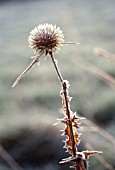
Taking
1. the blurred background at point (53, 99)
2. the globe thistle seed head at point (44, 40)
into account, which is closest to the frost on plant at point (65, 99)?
the globe thistle seed head at point (44, 40)

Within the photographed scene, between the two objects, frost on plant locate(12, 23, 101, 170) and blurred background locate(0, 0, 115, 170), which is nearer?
frost on plant locate(12, 23, 101, 170)

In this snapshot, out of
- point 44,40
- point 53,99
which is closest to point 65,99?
point 44,40

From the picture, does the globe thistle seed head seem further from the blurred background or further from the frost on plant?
the blurred background

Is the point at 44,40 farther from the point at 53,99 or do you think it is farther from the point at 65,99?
the point at 53,99

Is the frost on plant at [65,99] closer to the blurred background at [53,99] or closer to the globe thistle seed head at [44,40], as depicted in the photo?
the globe thistle seed head at [44,40]

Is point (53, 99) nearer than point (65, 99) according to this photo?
No

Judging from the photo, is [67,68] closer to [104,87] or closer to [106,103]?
[104,87]

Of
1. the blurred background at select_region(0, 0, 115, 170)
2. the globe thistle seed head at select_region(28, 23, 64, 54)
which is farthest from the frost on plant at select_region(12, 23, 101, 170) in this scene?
the blurred background at select_region(0, 0, 115, 170)
